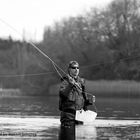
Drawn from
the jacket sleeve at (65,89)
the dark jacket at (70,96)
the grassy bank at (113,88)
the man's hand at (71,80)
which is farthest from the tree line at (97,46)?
the jacket sleeve at (65,89)

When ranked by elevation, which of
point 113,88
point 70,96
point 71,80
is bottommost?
point 70,96

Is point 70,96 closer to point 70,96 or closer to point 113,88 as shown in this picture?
point 70,96

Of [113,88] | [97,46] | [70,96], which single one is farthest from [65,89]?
[97,46]

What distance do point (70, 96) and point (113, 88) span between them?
5151 centimetres

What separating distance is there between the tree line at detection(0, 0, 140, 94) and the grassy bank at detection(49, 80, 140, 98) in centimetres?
129

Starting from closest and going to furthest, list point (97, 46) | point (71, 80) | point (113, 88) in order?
1. point (71, 80)
2. point (113, 88)
3. point (97, 46)

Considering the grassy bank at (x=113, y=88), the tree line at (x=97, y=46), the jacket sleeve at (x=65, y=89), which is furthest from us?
the tree line at (x=97, y=46)

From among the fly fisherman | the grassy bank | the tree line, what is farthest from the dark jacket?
the tree line

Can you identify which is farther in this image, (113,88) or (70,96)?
(113,88)

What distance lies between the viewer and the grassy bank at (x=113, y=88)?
60.5m

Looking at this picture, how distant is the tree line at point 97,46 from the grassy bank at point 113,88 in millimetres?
1293

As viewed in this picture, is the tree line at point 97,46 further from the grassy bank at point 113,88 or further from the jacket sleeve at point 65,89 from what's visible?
the jacket sleeve at point 65,89

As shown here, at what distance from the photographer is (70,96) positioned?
13484mm

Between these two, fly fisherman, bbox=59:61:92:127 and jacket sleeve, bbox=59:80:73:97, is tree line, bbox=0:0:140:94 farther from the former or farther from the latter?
jacket sleeve, bbox=59:80:73:97
